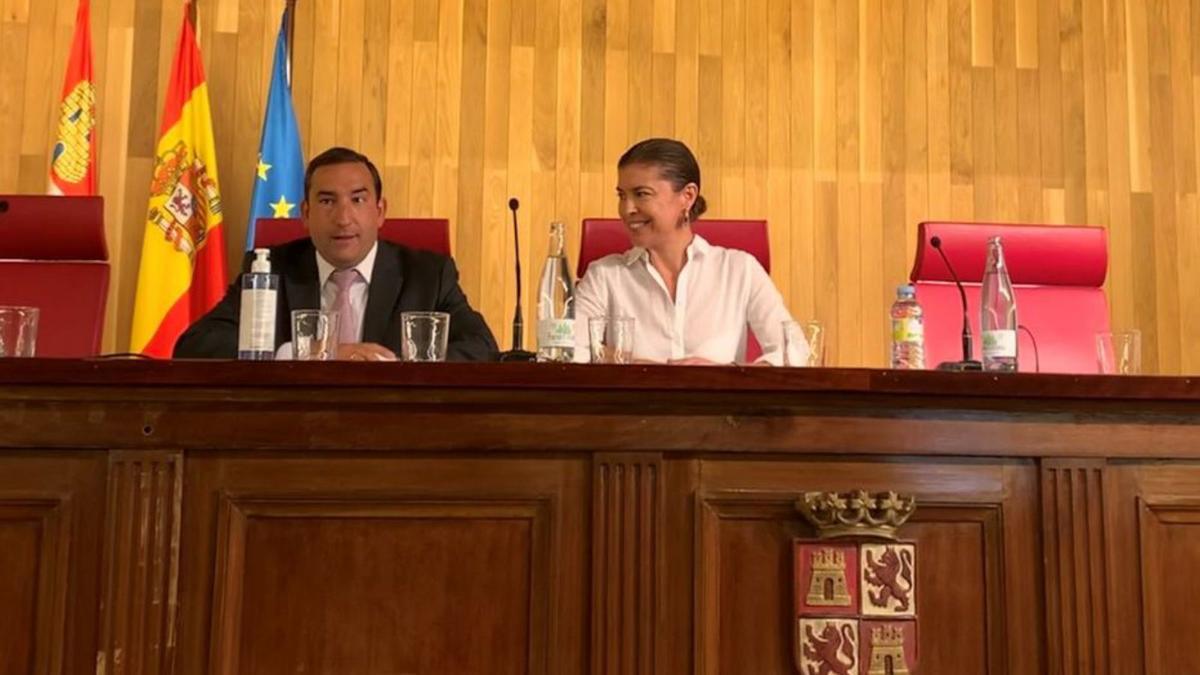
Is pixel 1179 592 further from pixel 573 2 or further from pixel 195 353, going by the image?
pixel 573 2

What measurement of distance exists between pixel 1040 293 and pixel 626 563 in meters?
1.58

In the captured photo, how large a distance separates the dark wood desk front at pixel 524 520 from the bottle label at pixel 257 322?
10.8 inches

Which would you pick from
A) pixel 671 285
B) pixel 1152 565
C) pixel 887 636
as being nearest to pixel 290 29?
pixel 671 285

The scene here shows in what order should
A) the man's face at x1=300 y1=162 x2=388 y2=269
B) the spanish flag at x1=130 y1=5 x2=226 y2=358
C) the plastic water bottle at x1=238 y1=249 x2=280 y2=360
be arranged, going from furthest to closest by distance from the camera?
the spanish flag at x1=130 y1=5 x2=226 y2=358 → the man's face at x1=300 y1=162 x2=388 y2=269 → the plastic water bottle at x1=238 y1=249 x2=280 y2=360

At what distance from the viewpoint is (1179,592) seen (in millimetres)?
1721

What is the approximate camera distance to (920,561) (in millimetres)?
1685

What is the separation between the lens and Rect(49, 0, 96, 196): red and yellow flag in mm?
3637

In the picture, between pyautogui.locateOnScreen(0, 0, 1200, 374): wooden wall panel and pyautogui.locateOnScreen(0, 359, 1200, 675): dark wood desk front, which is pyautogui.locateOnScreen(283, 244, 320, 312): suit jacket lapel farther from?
pyautogui.locateOnScreen(0, 0, 1200, 374): wooden wall panel

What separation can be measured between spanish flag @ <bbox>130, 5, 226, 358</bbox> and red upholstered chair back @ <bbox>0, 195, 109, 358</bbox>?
2.52ft

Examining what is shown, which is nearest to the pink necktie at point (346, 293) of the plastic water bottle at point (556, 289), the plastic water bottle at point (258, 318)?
the plastic water bottle at point (556, 289)

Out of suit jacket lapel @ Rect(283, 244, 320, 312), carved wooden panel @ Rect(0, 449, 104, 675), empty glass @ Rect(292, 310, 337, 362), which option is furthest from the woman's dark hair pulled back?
carved wooden panel @ Rect(0, 449, 104, 675)

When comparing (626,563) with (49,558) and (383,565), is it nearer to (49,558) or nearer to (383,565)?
(383,565)

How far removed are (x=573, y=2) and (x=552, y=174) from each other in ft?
1.91

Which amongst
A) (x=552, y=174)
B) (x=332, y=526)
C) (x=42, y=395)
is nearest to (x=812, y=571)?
(x=332, y=526)
